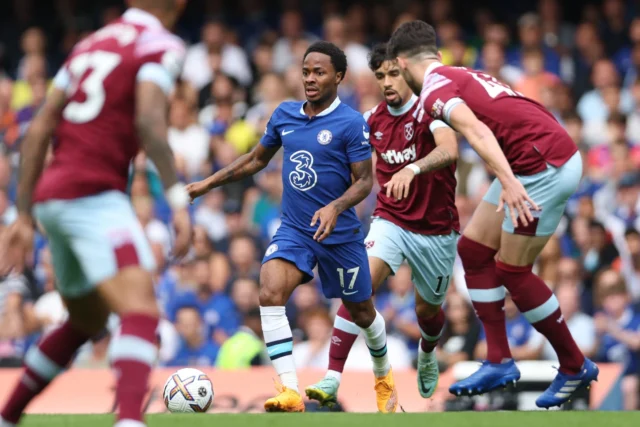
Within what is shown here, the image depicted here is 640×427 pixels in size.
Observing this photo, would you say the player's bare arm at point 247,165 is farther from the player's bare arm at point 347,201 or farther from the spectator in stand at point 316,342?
the spectator in stand at point 316,342

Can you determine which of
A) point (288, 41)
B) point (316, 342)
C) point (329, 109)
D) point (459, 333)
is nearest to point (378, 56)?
point (329, 109)

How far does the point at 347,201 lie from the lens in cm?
770

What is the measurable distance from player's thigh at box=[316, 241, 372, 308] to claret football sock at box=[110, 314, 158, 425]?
2.89 metres

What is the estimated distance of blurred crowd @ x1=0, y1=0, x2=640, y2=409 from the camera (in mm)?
11672

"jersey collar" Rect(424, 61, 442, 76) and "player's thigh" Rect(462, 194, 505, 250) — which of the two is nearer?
"jersey collar" Rect(424, 61, 442, 76)

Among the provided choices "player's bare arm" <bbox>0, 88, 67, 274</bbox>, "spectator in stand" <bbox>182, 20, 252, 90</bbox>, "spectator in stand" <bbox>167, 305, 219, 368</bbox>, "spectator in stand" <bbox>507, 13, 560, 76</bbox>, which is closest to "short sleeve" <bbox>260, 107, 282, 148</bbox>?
"player's bare arm" <bbox>0, 88, 67, 274</bbox>

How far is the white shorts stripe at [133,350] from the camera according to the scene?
520 cm

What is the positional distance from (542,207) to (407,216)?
1.52 m

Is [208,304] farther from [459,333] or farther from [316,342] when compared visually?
[459,333]

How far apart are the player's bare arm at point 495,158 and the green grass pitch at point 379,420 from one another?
1138 mm

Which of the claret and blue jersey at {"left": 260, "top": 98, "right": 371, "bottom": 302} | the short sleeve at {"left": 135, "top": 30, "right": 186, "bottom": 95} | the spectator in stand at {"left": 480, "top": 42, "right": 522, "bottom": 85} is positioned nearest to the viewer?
the short sleeve at {"left": 135, "top": 30, "right": 186, "bottom": 95}

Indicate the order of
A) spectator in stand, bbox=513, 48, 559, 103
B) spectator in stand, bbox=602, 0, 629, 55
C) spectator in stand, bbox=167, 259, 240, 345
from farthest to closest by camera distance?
1. spectator in stand, bbox=602, 0, 629, 55
2. spectator in stand, bbox=513, 48, 559, 103
3. spectator in stand, bbox=167, 259, 240, 345

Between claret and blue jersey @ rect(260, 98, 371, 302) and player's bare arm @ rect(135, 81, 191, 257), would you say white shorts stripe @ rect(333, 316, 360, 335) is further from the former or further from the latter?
player's bare arm @ rect(135, 81, 191, 257)

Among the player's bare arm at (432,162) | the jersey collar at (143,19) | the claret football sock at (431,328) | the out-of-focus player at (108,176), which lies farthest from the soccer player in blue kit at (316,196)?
the jersey collar at (143,19)
